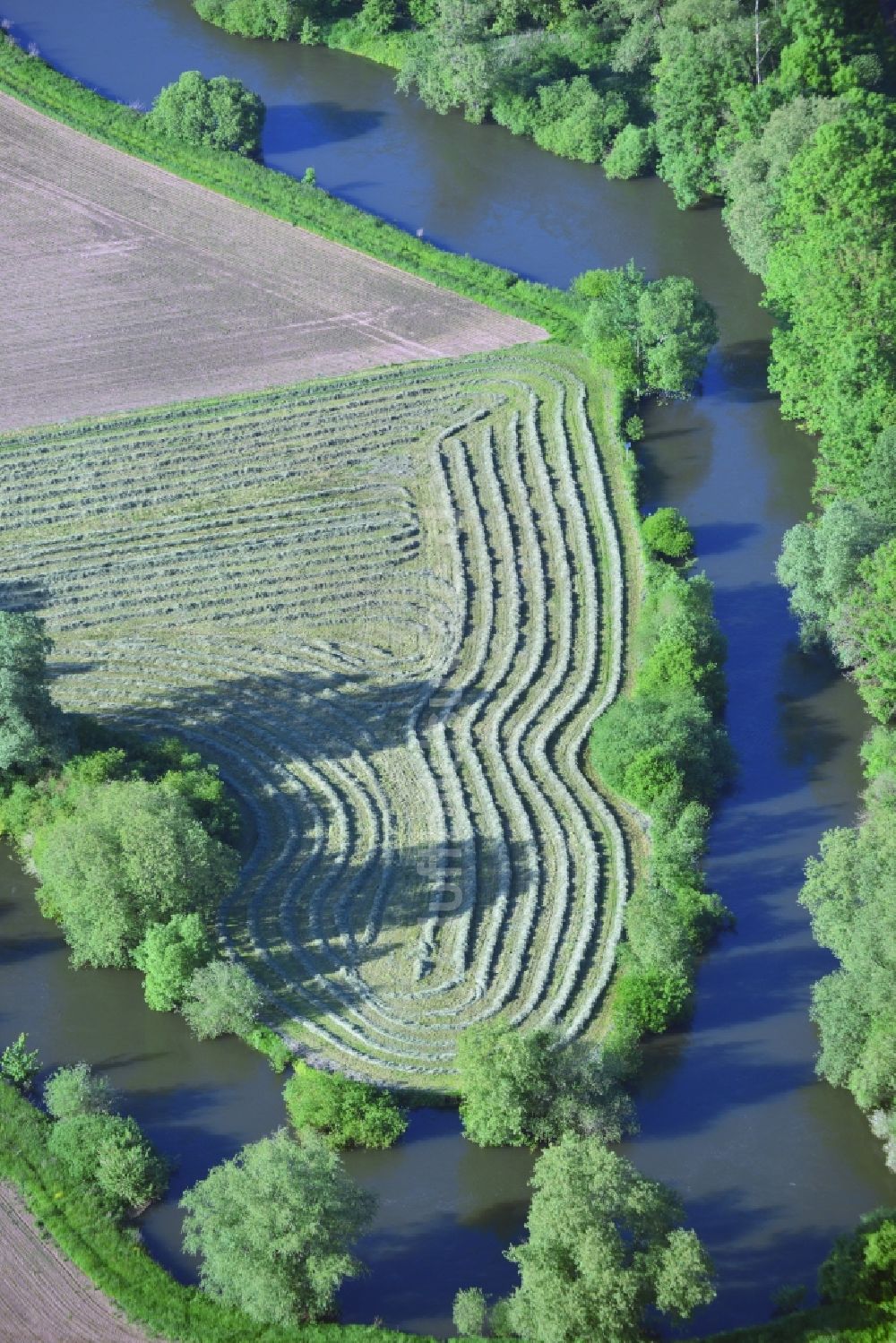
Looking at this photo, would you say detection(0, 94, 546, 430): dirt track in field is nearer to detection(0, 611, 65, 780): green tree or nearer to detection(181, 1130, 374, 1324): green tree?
detection(0, 611, 65, 780): green tree

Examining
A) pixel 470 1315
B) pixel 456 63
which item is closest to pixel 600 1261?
pixel 470 1315

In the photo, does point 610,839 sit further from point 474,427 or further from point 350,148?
point 350,148

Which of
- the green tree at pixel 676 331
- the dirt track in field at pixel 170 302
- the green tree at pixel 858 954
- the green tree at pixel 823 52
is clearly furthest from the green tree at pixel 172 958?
the green tree at pixel 823 52

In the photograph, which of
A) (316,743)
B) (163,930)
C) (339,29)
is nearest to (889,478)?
(316,743)

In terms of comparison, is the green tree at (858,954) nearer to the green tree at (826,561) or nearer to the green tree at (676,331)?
the green tree at (826,561)

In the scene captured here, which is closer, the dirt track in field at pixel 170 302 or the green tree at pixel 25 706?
the green tree at pixel 25 706
